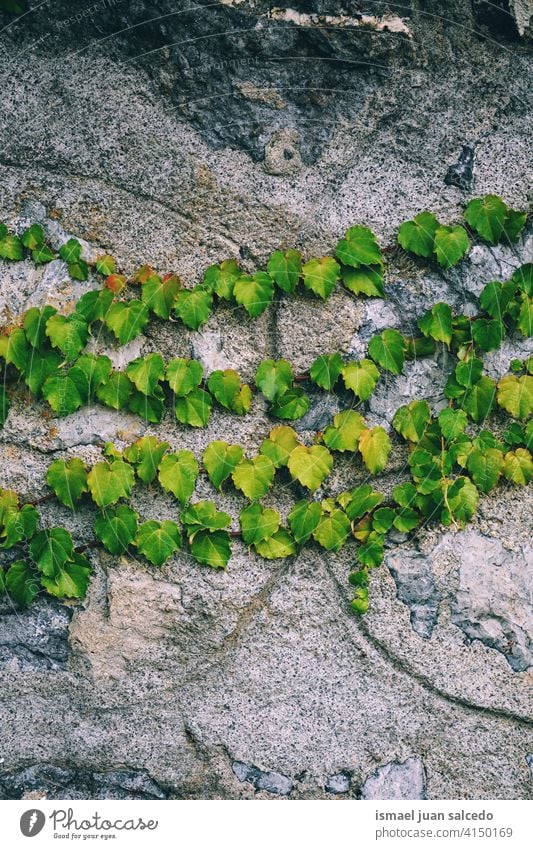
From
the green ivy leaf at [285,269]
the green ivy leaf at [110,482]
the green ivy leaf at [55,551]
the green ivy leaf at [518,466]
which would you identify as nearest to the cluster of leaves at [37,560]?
the green ivy leaf at [55,551]

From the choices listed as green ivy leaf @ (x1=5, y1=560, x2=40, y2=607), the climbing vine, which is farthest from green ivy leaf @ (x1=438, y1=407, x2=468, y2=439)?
green ivy leaf @ (x1=5, y1=560, x2=40, y2=607)

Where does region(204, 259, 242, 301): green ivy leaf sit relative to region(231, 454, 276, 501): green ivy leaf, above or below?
above

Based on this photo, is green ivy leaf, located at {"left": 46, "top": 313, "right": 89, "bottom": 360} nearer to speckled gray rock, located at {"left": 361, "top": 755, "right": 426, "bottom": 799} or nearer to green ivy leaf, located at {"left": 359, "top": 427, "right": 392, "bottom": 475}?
green ivy leaf, located at {"left": 359, "top": 427, "right": 392, "bottom": 475}

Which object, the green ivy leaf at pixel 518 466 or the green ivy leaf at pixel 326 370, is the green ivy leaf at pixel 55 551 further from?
the green ivy leaf at pixel 518 466

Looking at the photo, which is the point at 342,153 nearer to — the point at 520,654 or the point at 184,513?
the point at 184,513

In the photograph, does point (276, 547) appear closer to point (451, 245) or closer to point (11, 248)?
point (451, 245)
